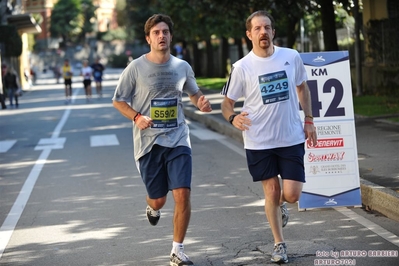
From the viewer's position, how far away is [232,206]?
9961mm

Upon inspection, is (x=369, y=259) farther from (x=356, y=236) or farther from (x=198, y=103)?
(x=198, y=103)

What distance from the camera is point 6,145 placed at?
63.4 feet

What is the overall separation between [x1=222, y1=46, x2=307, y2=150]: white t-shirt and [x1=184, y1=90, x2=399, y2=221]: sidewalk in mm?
2205

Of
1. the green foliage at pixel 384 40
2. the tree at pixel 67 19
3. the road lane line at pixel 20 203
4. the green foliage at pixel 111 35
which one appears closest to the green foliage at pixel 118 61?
the tree at pixel 67 19

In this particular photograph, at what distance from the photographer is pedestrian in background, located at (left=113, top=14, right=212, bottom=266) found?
22.9 feet

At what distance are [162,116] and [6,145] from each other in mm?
12950

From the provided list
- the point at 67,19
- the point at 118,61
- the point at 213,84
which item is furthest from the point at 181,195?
the point at 67,19

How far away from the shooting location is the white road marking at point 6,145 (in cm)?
1842

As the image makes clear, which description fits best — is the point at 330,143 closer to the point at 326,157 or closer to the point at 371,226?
the point at 326,157

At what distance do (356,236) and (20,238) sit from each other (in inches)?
127

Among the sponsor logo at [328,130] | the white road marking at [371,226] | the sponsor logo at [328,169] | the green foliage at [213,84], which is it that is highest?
the green foliage at [213,84]

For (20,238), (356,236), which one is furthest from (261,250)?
(20,238)

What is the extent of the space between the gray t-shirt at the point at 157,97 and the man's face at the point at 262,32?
2.18 ft

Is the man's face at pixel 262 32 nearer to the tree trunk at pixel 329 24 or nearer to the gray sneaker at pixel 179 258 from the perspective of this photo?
the gray sneaker at pixel 179 258
